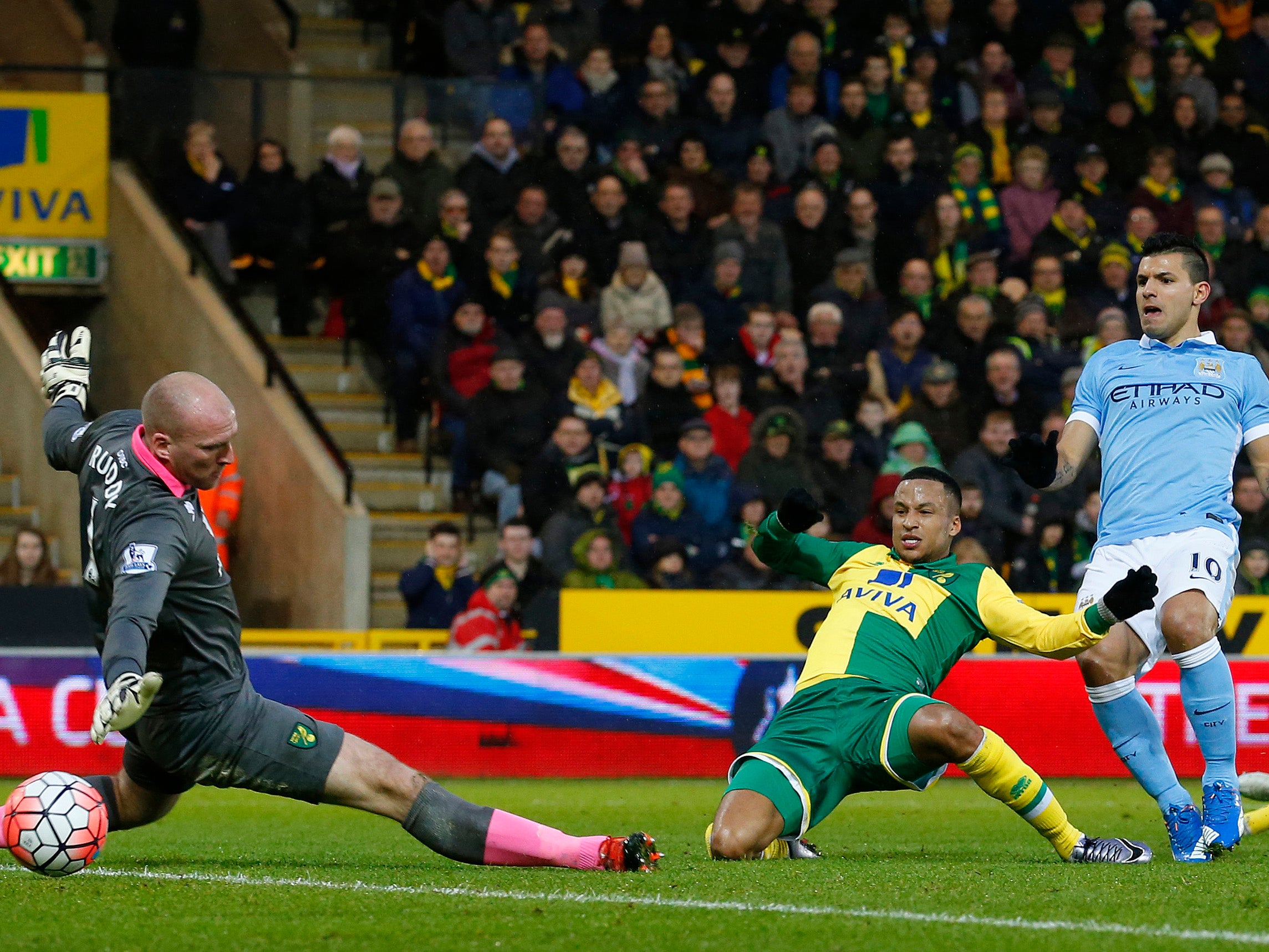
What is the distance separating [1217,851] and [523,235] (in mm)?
9726

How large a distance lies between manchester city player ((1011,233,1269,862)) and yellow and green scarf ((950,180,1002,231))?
9.16 metres

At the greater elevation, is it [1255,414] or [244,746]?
[1255,414]

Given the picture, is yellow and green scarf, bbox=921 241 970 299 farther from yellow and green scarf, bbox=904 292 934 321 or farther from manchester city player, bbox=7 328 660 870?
manchester city player, bbox=7 328 660 870

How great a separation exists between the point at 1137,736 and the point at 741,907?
2.39 m

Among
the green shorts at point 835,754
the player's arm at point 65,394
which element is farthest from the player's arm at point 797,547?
the player's arm at point 65,394

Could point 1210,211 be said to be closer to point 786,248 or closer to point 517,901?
point 786,248

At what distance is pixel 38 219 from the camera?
53.2 ft

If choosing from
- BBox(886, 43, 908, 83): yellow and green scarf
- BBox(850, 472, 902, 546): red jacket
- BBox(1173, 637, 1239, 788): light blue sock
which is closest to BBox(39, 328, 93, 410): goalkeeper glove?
BBox(1173, 637, 1239, 788): light blue sock

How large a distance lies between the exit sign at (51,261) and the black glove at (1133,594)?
12.4 meters

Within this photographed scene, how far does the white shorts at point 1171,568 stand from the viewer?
6.85m

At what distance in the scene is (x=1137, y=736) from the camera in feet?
22.9

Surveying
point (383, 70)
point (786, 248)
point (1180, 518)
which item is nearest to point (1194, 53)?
point (786, 248)

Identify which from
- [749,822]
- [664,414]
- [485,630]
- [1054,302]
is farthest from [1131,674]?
[1054,302]

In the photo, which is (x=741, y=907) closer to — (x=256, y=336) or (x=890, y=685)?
(x=890, y=685)
